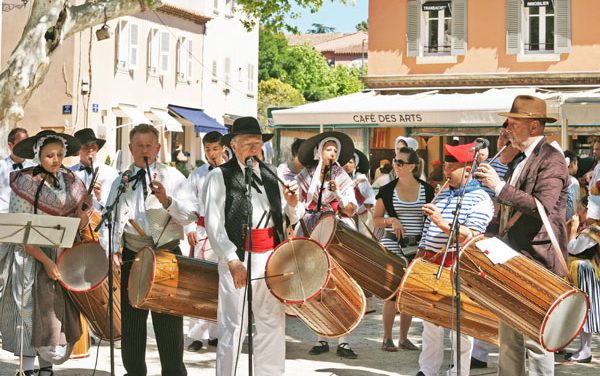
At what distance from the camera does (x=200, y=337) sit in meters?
8.99

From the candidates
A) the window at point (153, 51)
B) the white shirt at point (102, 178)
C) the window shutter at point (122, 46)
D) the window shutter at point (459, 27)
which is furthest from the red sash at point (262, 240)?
the window at point (153, 51)

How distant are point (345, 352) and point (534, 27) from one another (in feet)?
64.4

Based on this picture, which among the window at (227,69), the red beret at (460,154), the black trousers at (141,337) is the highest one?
the window at (227,69)

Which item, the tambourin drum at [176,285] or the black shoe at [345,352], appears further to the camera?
the black shoe at [345,352]

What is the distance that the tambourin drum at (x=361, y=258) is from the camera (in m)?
7.36

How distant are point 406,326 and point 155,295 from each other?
3195 mm

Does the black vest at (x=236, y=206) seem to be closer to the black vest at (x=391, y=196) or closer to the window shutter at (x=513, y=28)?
the black vest at (x=391, y=196)

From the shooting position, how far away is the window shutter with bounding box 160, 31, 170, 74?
120 ft

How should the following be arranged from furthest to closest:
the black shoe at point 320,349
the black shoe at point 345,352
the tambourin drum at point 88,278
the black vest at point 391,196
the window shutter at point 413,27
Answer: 1. the window shutter at point 413,27
2. the black shoe at point 320,349
3. the black shoe at point 345,352
4. the black vest at point 391,196
5. the tambourin drum at point 88,278

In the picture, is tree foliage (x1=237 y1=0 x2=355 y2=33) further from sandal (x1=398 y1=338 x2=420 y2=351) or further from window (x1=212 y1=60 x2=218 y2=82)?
window (x1=212 y1=60 x2=218 y2=82)

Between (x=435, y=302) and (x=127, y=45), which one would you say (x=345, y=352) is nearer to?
(x=435, y=302)

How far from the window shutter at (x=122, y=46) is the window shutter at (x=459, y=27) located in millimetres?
12001

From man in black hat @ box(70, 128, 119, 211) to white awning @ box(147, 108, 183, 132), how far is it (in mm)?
25769

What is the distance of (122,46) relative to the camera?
3403 centimetres
